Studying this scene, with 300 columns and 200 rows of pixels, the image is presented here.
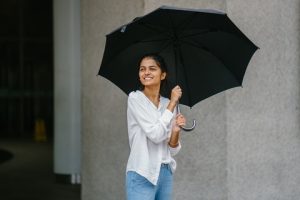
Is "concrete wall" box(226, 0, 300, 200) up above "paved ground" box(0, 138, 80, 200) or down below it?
above

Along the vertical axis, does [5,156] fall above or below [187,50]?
below

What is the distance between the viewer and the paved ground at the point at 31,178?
27.6 feet

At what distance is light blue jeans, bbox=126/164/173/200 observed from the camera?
11.8 feet

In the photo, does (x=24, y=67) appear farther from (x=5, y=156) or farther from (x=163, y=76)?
(x=163, y=76)

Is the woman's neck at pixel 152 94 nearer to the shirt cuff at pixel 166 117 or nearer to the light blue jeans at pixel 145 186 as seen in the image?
the shirt cuff at pixel 166 117

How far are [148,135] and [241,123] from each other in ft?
9.60

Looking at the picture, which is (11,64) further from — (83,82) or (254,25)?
(254,25)

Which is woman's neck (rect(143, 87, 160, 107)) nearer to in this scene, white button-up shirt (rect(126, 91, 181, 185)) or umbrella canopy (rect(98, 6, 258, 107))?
white button-up shirt (rect(126, 91, 181, 185))

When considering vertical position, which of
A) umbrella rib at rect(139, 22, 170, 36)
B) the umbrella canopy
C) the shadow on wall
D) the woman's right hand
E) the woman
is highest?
umbrella rib at rect(139, 22, 170, 36)

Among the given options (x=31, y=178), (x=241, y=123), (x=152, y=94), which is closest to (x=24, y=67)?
(x=31, y=178)

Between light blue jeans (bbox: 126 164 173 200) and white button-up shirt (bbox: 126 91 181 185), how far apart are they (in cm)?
4

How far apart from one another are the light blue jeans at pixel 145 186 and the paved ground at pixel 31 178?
468cm

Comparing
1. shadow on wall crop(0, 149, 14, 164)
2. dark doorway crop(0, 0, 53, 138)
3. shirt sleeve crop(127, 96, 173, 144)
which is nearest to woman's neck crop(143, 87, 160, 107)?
shirt sleeve crop(127, 96, 173, 144)

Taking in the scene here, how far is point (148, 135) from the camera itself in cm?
352
